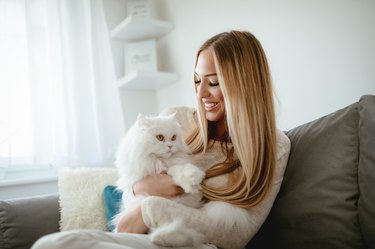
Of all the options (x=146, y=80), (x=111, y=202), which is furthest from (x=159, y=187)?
(x=146, y=80)

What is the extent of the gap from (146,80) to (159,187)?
160 cm

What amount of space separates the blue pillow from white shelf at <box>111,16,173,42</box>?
1409 mm

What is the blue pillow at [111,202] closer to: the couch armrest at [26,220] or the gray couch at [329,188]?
the couch armrest at [26,220]

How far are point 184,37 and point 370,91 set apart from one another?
1554 mm

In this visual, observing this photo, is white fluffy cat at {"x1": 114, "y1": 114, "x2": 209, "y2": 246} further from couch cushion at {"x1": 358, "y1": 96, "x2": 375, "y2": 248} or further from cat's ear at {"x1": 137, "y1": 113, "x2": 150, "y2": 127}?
couch cushion at {"x1": 358, "y1": 96, "x2": 375, "y2": 248}

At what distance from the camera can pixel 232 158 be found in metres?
1.32

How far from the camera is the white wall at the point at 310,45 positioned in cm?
146

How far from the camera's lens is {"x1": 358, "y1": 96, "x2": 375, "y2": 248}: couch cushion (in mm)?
1039

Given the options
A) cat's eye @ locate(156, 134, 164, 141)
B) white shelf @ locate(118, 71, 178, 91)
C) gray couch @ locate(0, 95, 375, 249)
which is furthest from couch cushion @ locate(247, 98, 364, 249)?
white shelf @ locate(118, 71, 178, 91)

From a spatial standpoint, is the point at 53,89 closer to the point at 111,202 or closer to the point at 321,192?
the point at 111,202

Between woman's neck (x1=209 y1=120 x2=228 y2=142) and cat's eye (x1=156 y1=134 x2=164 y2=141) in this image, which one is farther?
woman's neck (x1=209 y1=120 x2=228 y2=142)

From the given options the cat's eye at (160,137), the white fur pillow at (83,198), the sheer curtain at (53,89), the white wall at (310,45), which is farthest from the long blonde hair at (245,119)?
the sheer curtain at (53,89)

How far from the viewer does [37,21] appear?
7.75 ft

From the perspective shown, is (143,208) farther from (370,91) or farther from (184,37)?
(184,37)
